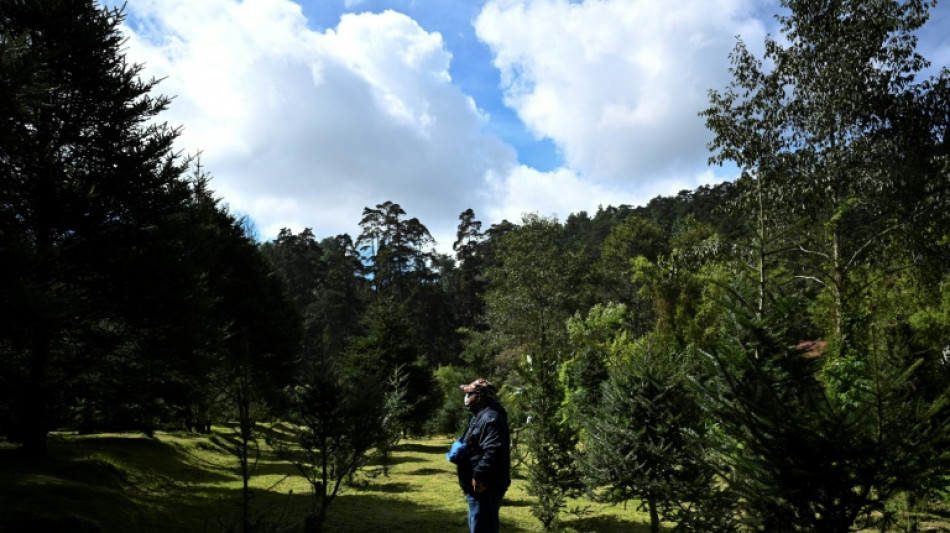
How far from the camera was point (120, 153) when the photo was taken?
37.6 ft

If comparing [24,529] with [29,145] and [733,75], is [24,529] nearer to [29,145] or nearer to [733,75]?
[29,145]

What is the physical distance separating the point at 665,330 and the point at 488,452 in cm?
1759

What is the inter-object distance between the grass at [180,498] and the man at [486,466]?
1867 mm

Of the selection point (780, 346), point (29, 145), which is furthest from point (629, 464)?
point (29, 145)

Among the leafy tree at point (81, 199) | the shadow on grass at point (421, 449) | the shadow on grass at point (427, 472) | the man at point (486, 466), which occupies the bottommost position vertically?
the shadow on grass at point (421, 449)

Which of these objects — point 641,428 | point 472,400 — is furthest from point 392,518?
point 472,400

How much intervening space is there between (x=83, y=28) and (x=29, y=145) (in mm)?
3386

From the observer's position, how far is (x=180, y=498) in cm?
1088

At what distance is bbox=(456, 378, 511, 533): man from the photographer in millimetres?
5293

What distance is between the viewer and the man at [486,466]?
208 inches

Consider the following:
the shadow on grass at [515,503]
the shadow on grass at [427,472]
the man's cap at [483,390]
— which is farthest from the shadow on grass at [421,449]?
the man's cap at [483,390]

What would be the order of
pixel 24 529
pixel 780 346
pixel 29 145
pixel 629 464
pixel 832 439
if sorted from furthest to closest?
pixel 29 145
pixel 629 464
pixel 24 529
pixel 780 346
pixel 832 439

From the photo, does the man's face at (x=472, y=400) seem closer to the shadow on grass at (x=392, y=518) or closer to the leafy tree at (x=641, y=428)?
the leafy tree at (x=641, y=428)

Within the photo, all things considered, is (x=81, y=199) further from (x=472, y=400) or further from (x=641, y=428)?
(x=641, y=428)
